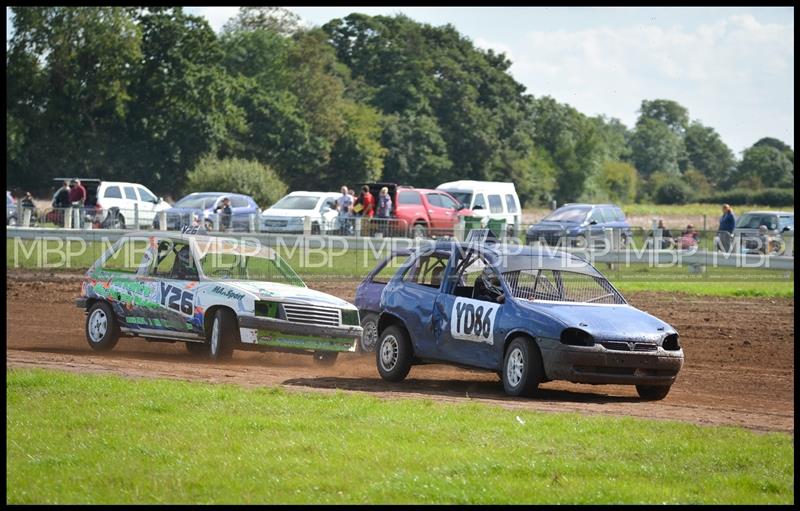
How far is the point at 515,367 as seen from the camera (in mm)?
12203

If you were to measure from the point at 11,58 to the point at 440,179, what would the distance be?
85.5 ft

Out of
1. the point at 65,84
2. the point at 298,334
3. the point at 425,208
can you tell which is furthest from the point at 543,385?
the point at 65,84

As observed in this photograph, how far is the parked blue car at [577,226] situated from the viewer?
28.4 metres

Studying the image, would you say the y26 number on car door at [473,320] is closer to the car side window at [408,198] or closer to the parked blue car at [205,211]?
the parked blue car at [205,211]

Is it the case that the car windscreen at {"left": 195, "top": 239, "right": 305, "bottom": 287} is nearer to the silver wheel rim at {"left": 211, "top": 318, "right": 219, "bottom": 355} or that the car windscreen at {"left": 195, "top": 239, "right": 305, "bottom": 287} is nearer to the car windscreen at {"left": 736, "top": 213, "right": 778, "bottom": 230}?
the silver wheel rim at {"left": 211, "top": 318, "right": 219, "bottom": 355}

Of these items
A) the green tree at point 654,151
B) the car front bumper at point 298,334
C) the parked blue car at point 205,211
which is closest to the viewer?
the car front bumper at point 298,334

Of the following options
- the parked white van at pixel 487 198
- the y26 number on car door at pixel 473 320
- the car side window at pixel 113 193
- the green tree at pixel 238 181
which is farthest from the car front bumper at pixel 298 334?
the green tree at pixel 238 181

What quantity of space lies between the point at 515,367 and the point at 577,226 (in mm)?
21980

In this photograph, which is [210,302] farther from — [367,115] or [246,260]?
[367,115]

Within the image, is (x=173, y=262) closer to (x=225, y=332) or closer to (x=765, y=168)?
(x=225, y=332)

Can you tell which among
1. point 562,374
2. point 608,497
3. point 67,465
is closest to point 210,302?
point 562,374

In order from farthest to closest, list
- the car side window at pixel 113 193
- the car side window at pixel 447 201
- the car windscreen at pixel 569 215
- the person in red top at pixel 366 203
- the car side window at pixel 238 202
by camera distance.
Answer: the car side window at pixel 113 193 → the car side window at pixel 238 202 → the car side window at pixel 447 201 → the car windscreen at pixel 569 215 → the person in red top at pixel 366 203

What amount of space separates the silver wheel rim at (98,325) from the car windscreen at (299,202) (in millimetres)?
21566

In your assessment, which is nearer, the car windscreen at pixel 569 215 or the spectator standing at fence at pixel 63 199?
the car windscreen at pixel 569 215
